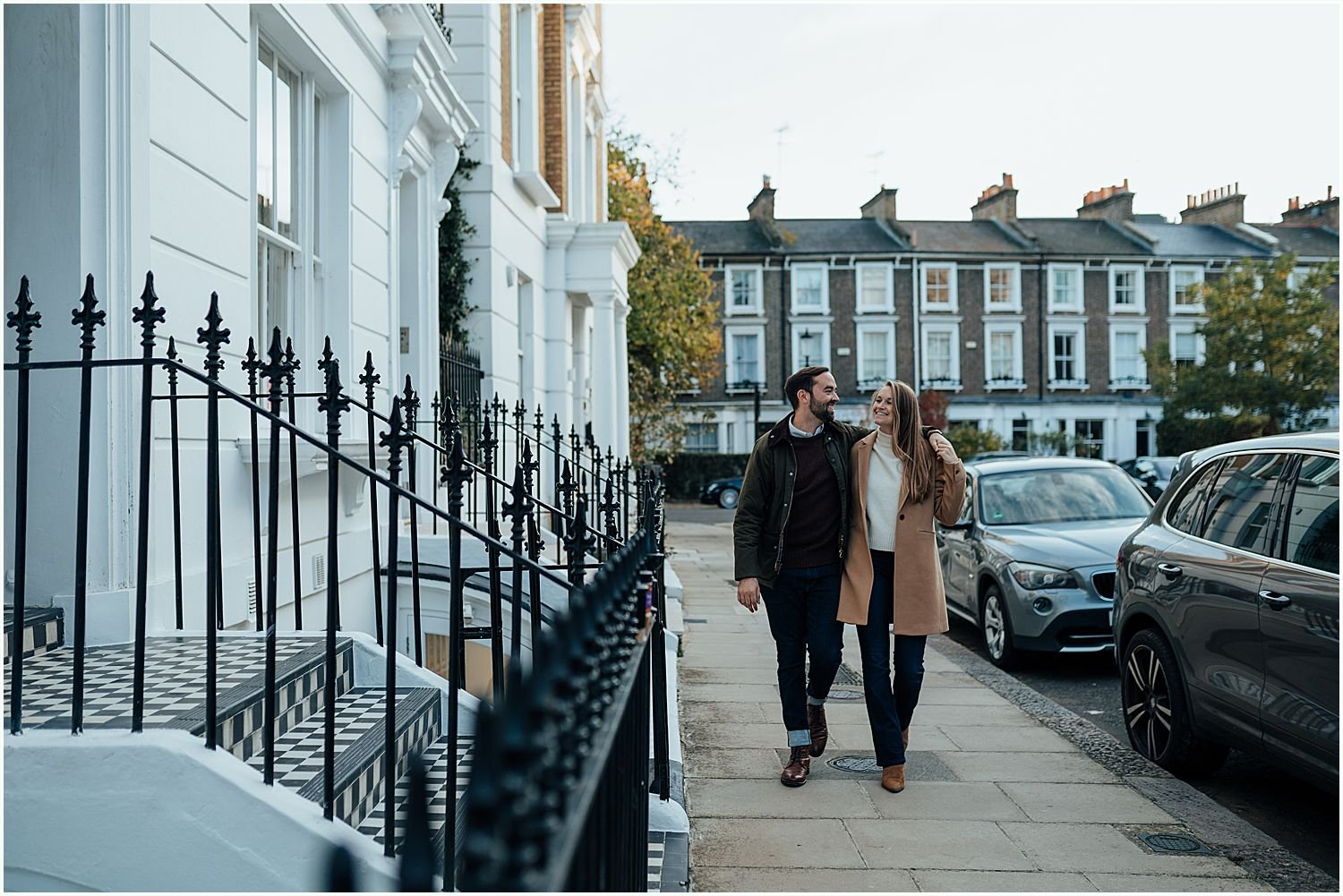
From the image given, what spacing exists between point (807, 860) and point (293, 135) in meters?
5.07

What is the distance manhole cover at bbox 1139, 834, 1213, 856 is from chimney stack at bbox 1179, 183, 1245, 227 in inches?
1971

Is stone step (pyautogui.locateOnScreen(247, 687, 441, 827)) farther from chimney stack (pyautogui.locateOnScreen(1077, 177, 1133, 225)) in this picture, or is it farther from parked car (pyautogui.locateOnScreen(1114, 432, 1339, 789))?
chimney stack (pyautogui.locateOnScreen(1077, 177, 1133, 225))

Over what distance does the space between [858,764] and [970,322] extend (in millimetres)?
42433

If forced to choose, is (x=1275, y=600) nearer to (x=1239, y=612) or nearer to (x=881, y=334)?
(x=1239, y=612)

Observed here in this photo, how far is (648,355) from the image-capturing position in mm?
30594

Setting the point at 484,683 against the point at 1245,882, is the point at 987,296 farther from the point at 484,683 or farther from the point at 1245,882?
the point at 1245,882

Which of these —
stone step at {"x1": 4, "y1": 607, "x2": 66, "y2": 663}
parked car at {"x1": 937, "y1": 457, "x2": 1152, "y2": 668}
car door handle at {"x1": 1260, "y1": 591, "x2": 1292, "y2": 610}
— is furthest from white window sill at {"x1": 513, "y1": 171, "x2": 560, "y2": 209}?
car door handle at {"x1": 1260, "y1": 591, "x2": 1292, "y2": 610}

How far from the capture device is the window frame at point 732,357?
4672 centimetres

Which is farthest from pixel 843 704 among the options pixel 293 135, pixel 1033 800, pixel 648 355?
pixel 648 355

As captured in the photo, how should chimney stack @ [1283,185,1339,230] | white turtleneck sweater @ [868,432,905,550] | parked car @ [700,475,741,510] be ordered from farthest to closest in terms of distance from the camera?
chimney stack @ [1283,185,1339,230] < parked car @ [700,475,741,510] < white turtleneck sweater @ [868,432,905,550]

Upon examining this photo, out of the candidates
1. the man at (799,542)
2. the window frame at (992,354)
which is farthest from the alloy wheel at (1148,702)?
the window frame at (992,354)

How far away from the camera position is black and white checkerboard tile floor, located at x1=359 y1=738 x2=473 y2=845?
383 cm

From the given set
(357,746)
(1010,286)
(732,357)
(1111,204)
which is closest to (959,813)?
(357,746)

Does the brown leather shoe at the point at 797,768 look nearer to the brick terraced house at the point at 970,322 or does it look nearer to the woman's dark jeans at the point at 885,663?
the woman's dark jeans at the point at 885,663
